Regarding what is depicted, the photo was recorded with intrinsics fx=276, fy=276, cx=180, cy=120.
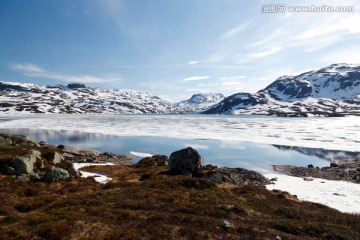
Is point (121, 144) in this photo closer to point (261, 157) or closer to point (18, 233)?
point (261, 157)

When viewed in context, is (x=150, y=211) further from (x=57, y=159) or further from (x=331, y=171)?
(x=331, y=171)

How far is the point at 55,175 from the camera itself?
3017 centimetres

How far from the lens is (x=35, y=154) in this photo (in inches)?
1374

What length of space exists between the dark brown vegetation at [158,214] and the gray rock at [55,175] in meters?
1.25

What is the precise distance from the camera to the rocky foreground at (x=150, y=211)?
15.6 metres

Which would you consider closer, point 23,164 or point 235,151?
point 23,164

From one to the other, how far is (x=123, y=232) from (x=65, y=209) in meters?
5.83

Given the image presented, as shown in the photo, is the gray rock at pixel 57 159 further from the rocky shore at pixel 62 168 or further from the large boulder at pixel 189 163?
the large boulder at pixel 189 163

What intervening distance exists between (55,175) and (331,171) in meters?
41.0

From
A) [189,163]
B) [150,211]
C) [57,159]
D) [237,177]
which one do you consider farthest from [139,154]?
[150,211]

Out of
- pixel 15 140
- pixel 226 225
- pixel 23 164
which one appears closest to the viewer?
pixel 226 225

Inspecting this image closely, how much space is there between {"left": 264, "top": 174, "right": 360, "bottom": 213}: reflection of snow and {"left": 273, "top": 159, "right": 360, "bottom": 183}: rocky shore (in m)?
2.46

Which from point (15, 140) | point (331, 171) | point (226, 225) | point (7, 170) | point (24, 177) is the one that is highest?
point (15, 140)

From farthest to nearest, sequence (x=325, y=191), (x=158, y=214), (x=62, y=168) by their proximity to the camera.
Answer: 1. (x=62, y=168)
2. (x=325, y=191)
3. (x=158, y=214)
